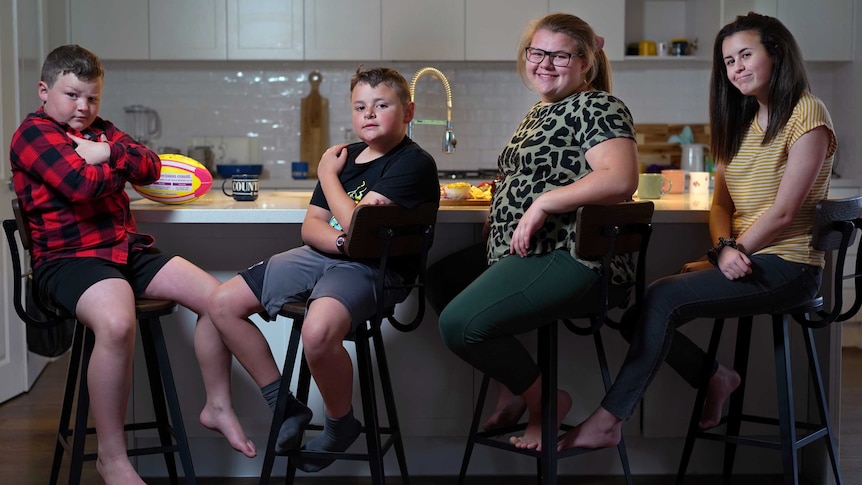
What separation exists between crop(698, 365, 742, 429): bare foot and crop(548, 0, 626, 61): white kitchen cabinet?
9.31ft

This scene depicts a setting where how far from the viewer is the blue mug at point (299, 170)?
5.19m

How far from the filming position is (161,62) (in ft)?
17.8

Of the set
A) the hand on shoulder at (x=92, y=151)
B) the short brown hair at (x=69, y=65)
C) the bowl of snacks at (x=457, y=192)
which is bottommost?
the bowl of snacks at (x=457, y=192)

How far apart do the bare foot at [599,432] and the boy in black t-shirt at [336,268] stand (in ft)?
1.80

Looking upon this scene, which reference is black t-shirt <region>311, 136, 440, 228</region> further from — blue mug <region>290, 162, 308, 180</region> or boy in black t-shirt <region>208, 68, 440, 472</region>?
blue mug <region>290, 162, 308, 180</region>

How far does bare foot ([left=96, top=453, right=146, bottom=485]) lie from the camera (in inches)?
93.4

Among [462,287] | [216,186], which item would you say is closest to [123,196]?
[462,287]

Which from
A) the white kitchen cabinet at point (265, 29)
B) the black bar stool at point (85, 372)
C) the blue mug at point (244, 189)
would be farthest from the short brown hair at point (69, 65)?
the white kitchen cabinet at point (265, 29)

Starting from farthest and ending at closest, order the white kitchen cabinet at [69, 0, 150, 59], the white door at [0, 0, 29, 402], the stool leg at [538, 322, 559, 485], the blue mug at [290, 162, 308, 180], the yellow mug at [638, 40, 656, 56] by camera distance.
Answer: the yellow mug at [638, 40, 656, 56]
the blue mug at [290, 162, 308, 180]
the white kitchen cabinet at [69, 0, 150, 59]
the white door at [0, 0, 29, 402]
the stool leg at [538, 322, 559, 485]

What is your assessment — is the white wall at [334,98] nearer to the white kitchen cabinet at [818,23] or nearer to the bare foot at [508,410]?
the white kitchen cabinet at [818,23]

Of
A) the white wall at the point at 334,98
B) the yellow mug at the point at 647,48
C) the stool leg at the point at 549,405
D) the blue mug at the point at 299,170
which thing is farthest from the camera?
the white wall at the point at 334,98

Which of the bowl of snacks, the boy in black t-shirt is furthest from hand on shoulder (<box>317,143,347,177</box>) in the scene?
the bowl of snacks

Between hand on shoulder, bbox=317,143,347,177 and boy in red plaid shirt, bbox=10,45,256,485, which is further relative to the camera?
hand on shoulder, bbox=317,143,347,177

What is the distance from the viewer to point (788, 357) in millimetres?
2514
